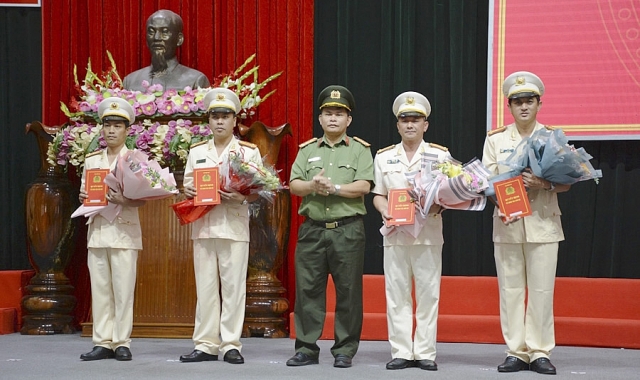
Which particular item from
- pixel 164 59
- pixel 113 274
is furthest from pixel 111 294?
pixel 164 59

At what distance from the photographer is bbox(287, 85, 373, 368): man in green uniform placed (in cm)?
449

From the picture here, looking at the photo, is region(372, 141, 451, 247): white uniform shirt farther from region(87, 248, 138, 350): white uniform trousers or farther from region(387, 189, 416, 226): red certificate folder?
region(87, 248, 138, 350): white uniform trousers

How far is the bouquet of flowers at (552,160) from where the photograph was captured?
4047 mm

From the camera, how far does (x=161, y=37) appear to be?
6.18 meters

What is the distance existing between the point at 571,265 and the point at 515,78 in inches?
89.9

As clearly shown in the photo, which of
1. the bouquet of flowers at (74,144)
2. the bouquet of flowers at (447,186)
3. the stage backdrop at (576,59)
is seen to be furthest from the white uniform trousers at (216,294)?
the stage backdrop at (576,59)

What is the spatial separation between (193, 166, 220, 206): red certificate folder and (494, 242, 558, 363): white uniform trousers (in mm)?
1503

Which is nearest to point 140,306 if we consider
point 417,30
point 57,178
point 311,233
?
point 57,178

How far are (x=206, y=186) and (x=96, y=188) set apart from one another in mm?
634

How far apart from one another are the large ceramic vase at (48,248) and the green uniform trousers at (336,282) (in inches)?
93.0

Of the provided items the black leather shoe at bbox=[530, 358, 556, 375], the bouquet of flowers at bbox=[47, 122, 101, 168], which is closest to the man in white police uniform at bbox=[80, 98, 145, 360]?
the bouquet of flowers at bbox=[47, 122, 101, 168]

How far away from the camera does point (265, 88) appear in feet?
21.3

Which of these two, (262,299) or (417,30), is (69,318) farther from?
(417,30)

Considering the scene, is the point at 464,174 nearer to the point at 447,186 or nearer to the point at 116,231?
the point at 447,186
